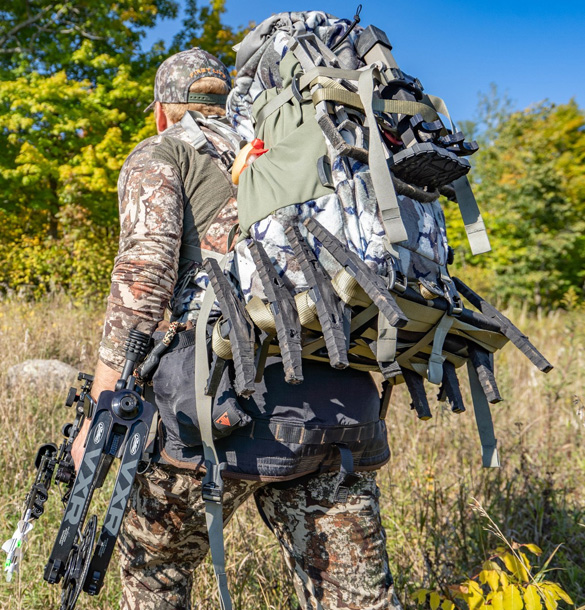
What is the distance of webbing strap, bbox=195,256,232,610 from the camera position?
142cm

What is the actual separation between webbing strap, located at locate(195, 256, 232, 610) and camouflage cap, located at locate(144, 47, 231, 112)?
75cm

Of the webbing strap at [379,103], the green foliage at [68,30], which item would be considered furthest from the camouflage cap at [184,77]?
the green foliage at [68,30]

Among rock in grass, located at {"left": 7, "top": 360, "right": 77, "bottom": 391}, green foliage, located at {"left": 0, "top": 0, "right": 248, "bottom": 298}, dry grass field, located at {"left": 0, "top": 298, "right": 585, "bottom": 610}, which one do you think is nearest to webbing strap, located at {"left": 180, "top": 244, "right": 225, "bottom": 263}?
dry grass field, located at {"left": 0, "top": 298, "right": 585, "bottom": 610}

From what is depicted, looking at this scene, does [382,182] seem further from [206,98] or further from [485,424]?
[206,98]

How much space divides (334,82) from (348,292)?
1.64 ft

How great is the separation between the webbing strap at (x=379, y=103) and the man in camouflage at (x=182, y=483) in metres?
0.51

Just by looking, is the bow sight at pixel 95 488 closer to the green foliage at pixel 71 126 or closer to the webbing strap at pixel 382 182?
the webbing strap at pixel 382 182

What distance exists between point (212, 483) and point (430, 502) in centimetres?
172

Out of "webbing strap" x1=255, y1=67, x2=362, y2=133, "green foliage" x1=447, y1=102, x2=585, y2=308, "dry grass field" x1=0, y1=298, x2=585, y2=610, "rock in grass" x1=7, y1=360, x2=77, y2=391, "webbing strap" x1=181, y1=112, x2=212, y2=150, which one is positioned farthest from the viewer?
"green foliage" x1=447, y1=102, x2=585, y2=308

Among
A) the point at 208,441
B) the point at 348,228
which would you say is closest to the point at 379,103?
the point at 348,228

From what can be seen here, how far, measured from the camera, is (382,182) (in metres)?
1.25

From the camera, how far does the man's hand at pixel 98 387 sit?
1588mm

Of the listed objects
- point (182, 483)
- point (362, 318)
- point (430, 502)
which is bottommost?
point (430, 502)

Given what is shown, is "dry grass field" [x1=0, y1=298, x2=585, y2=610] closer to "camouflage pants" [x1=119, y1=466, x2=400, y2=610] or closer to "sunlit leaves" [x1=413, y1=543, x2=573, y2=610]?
"sunlit leaves" [x1=413, y1=543, x2=573, y2=610]
